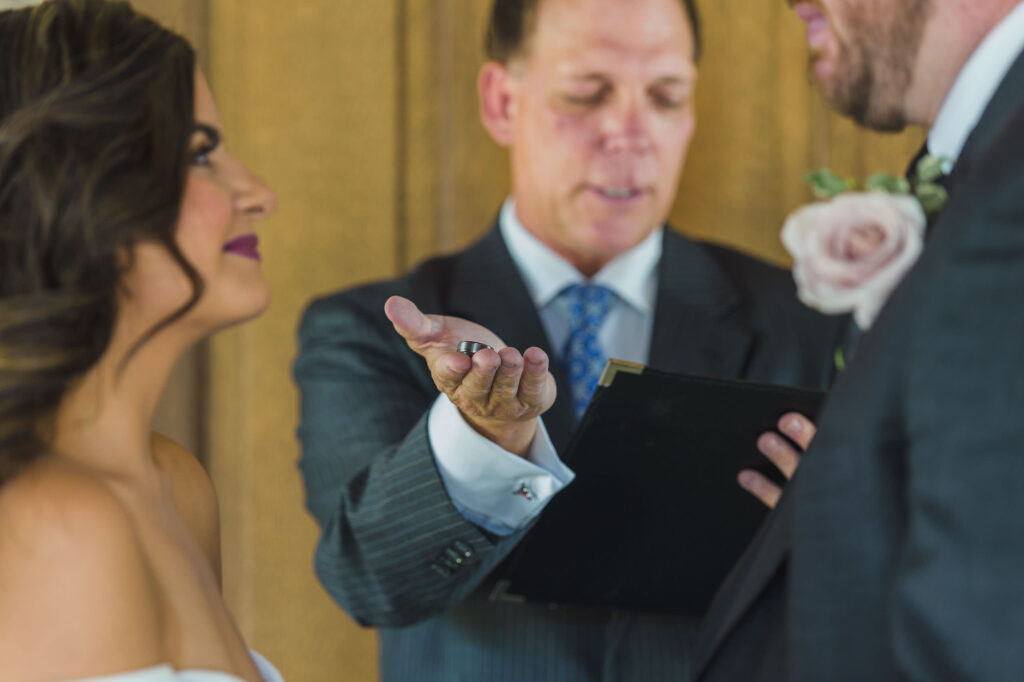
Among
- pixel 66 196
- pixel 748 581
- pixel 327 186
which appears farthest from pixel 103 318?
pixel 327 186

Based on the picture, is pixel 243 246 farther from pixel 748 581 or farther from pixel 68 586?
pixel 748 581

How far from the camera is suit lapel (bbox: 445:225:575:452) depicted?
4.71ft

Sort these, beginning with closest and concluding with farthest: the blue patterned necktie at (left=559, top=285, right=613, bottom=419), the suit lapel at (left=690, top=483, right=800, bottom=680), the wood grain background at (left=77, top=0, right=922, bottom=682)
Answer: the suit lapel at (left=690, top=483, right=800, bottom=680)
the blue patterned necktie at (left=559, top=285, right=613, bottom=419)
the wood grain background at (left=77, top=0, right=922, bottom=682)

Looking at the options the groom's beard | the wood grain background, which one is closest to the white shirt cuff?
the groom's beard

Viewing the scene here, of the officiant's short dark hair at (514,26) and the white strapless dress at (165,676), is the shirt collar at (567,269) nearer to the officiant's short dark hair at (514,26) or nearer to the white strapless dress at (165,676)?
the officiant's short dark hair at (514,26)

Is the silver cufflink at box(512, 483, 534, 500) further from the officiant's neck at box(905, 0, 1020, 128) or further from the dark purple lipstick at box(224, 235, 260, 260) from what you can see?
the officiant's neck at box(905, 0, 1020, 128)

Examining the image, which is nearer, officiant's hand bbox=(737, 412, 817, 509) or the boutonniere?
the boutonniere

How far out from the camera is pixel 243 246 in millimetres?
1097

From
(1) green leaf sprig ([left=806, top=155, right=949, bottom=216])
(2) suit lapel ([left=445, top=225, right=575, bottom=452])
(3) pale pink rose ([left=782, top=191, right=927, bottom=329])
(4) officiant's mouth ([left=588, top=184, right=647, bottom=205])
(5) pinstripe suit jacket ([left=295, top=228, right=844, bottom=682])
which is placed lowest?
(5) pinstripe suit jacket ([left=295, top=228, right=844, bottom=682])

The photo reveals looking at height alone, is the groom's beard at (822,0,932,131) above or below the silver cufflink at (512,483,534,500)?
above

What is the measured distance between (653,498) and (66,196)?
709 millimetres

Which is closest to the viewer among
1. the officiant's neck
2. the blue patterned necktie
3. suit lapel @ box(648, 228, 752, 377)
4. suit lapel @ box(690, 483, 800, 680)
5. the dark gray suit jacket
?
the dark gray suit jacket

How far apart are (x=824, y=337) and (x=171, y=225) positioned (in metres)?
1.11

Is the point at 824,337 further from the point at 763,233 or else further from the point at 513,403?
the point at 513,403
